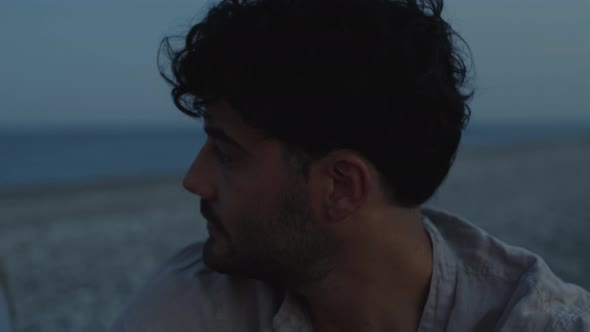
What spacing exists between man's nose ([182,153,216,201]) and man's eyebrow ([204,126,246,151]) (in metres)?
0.06

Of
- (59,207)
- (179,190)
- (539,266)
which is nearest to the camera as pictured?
(539,266)

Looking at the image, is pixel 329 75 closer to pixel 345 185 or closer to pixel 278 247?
pixel 345 185

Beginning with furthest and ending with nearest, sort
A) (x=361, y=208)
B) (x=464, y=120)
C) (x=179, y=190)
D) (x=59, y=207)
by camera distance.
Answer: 1. (x=179, y=190)
2. (x=59, y=207)
3. (x=464, y=120)
4. (x=361, y=208)

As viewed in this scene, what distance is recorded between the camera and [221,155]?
74.7 inches

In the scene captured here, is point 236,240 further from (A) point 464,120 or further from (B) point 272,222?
(A) point 464,120

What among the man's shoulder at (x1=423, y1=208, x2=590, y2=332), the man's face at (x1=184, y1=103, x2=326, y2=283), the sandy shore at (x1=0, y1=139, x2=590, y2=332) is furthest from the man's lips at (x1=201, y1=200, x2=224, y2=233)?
the sandy shore at (x1=0, y1=139, x2=590, y2=332)

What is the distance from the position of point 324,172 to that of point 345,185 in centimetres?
7

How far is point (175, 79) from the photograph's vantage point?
198cm

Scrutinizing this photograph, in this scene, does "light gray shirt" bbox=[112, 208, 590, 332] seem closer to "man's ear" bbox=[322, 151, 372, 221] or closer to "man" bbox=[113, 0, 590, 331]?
"man" bbox=[113, 0, 590, 331]

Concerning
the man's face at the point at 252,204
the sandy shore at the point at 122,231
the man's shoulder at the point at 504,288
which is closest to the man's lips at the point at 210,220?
the man's face at the point at 252,204

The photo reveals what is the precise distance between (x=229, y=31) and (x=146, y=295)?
0.75 m

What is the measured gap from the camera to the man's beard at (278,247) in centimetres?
187

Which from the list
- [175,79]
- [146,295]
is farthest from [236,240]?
[175,79]

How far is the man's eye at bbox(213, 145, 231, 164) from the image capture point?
74.3 inches
